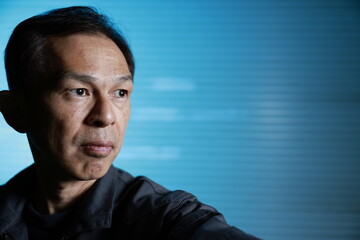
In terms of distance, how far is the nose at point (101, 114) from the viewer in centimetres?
104

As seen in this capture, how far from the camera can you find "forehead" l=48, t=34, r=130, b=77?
41.6 inches

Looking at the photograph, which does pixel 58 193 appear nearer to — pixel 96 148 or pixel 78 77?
pixel 96 148

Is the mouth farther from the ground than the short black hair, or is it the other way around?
the short black hair

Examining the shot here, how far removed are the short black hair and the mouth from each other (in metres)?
0.25

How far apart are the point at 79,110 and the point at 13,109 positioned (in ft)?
1.00

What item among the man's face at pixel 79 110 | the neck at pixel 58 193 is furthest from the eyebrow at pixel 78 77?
the neck at pixel 58 193

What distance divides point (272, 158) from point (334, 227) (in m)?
0.77

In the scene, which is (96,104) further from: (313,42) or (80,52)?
(313,42)

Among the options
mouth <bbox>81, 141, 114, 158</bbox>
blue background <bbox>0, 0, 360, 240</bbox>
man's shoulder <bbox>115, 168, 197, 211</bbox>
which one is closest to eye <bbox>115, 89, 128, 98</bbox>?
mouth <bbox>81, 141, 114, 158</bbox>

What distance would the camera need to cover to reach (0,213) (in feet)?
3.86

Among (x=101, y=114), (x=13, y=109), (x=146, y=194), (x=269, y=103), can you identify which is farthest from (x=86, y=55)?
(x=269, y=103)

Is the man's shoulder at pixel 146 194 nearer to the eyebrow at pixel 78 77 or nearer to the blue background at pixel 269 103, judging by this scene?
the eyebrow at pixel 78 77

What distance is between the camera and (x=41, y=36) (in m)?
1.14

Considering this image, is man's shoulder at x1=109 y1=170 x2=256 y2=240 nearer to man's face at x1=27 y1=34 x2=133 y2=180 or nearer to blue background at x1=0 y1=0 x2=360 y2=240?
man's face at x1=27 y1=34 x2=133 y2=180
